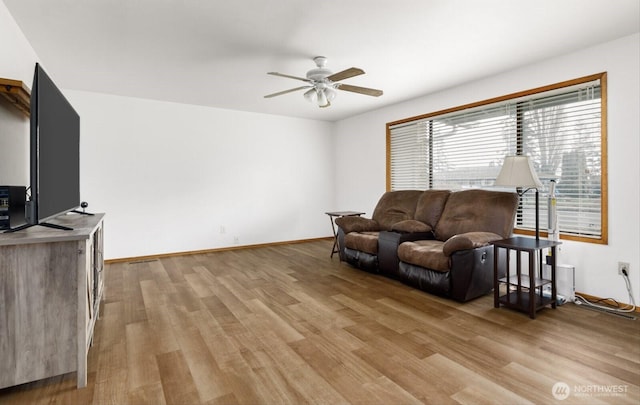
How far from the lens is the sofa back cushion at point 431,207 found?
3.92 meters

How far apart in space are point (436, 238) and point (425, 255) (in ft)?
2.47

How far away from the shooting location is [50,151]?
1.90m

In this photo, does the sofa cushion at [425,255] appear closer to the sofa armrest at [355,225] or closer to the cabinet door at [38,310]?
the sofa armrest at [355,225]

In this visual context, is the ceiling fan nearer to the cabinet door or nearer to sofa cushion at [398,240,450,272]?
sofa cushion at [398,240,450,272]

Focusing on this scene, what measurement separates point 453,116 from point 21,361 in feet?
15.4

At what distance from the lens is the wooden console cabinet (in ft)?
5.21

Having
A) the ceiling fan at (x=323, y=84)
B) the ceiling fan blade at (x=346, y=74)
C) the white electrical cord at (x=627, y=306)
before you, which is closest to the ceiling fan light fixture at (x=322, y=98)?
the ceiling fan at (x=323, y=84)

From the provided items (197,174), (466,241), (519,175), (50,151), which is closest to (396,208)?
(466,241)

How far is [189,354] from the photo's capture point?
6.72ft

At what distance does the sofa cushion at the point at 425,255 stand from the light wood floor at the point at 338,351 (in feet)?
1.01

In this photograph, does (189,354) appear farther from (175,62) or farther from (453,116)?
(453,116)

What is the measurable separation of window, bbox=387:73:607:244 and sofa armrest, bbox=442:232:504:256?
2.80 ft

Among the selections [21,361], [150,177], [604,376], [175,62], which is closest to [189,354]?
[21,361]

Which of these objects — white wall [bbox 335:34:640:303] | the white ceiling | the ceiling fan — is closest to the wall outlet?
white wall [bbox 335:34:640:303]
